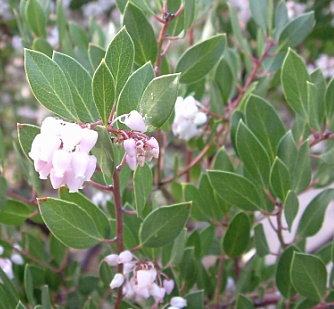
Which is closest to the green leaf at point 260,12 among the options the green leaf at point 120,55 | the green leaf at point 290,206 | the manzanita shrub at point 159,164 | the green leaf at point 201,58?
the manzanita shrub at point 159,164

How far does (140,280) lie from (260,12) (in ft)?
2.23

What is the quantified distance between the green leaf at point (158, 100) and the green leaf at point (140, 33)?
0.30 metres

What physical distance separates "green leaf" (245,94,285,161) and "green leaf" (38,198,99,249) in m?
0.35

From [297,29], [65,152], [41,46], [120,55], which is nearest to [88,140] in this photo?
[65,152]

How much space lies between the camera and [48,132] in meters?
0.51

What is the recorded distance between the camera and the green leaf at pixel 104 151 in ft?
1.70

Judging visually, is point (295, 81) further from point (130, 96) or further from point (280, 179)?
point (130, 96)

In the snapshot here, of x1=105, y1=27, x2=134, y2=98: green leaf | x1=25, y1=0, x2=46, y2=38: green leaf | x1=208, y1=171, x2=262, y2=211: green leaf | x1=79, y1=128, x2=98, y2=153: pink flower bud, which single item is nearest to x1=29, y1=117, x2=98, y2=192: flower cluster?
x1=79, y1=128, x2=98, y2=153: pink flower bud

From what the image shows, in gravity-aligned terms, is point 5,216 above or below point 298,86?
below

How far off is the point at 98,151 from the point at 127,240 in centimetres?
37

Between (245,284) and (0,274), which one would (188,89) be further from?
(0,274)

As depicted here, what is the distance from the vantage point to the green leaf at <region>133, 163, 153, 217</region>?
0.65m

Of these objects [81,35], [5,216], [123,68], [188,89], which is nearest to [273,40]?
[188,89]

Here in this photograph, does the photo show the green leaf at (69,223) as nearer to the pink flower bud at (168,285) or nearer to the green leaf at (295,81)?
the pink flower bud at (168,285)
